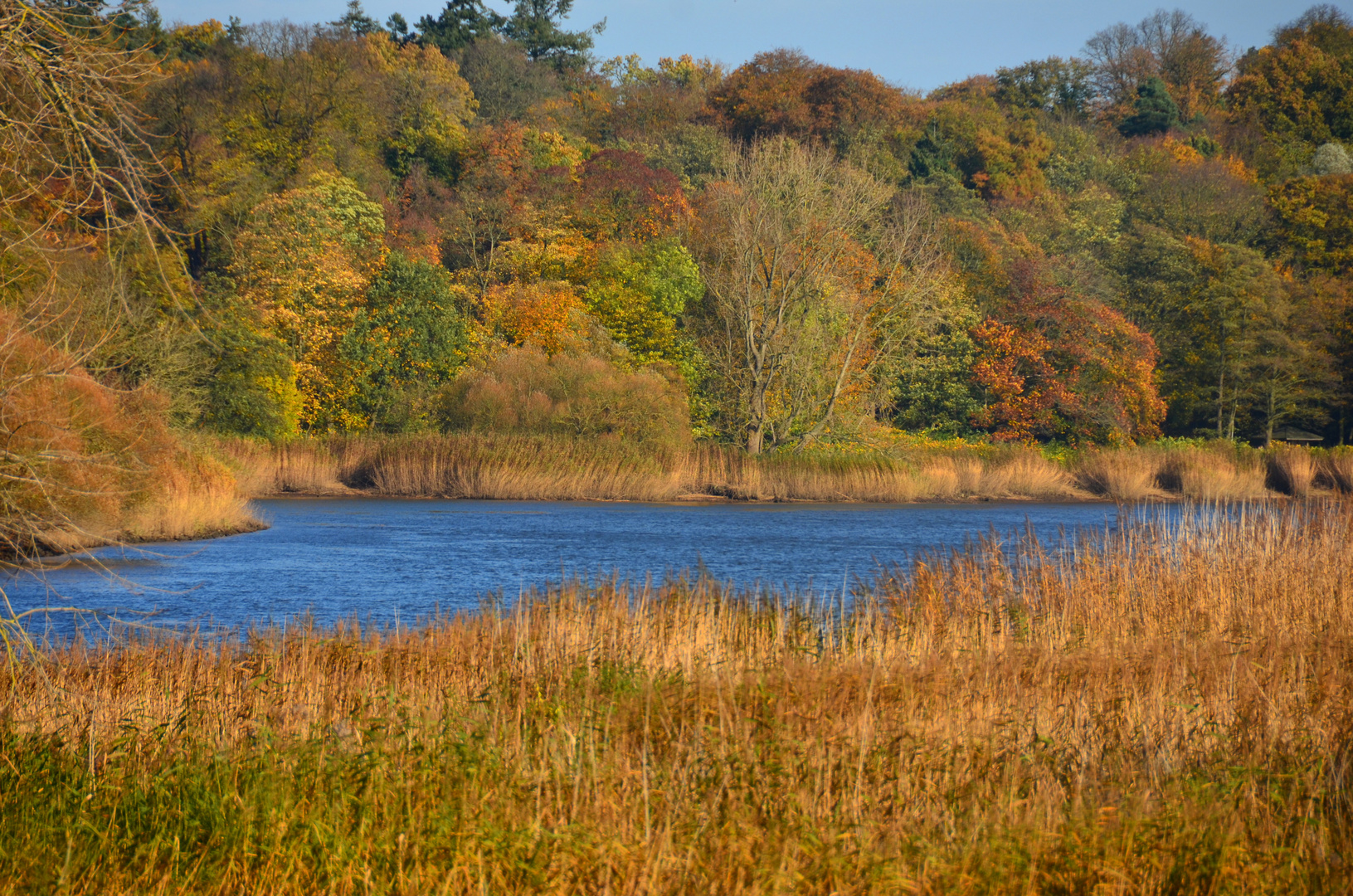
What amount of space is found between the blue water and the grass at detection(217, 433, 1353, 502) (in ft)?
3.15

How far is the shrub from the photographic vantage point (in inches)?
1416

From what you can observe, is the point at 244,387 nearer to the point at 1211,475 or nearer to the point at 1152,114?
the point at 1211,475

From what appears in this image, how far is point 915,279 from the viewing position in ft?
124

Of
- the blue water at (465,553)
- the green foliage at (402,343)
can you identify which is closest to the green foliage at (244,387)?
the blue water at (465,553)

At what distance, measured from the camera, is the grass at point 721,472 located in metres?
34.1

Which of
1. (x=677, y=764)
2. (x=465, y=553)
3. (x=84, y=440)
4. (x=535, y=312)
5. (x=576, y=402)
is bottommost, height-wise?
(x=465, y=553)

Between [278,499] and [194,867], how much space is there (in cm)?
3073

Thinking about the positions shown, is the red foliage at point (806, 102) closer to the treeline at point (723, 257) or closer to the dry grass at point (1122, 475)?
the treeline at point (723, 257)

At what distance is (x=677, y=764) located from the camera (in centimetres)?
572

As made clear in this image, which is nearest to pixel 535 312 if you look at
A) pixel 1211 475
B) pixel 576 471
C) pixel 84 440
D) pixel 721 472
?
pixel 576 471

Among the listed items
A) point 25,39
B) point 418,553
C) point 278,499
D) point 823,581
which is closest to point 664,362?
point 278,499

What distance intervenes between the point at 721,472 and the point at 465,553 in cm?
1504

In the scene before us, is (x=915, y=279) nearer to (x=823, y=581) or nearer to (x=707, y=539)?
(x=707, y=539)

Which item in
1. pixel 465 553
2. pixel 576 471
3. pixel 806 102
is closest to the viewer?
pixel 465 553
